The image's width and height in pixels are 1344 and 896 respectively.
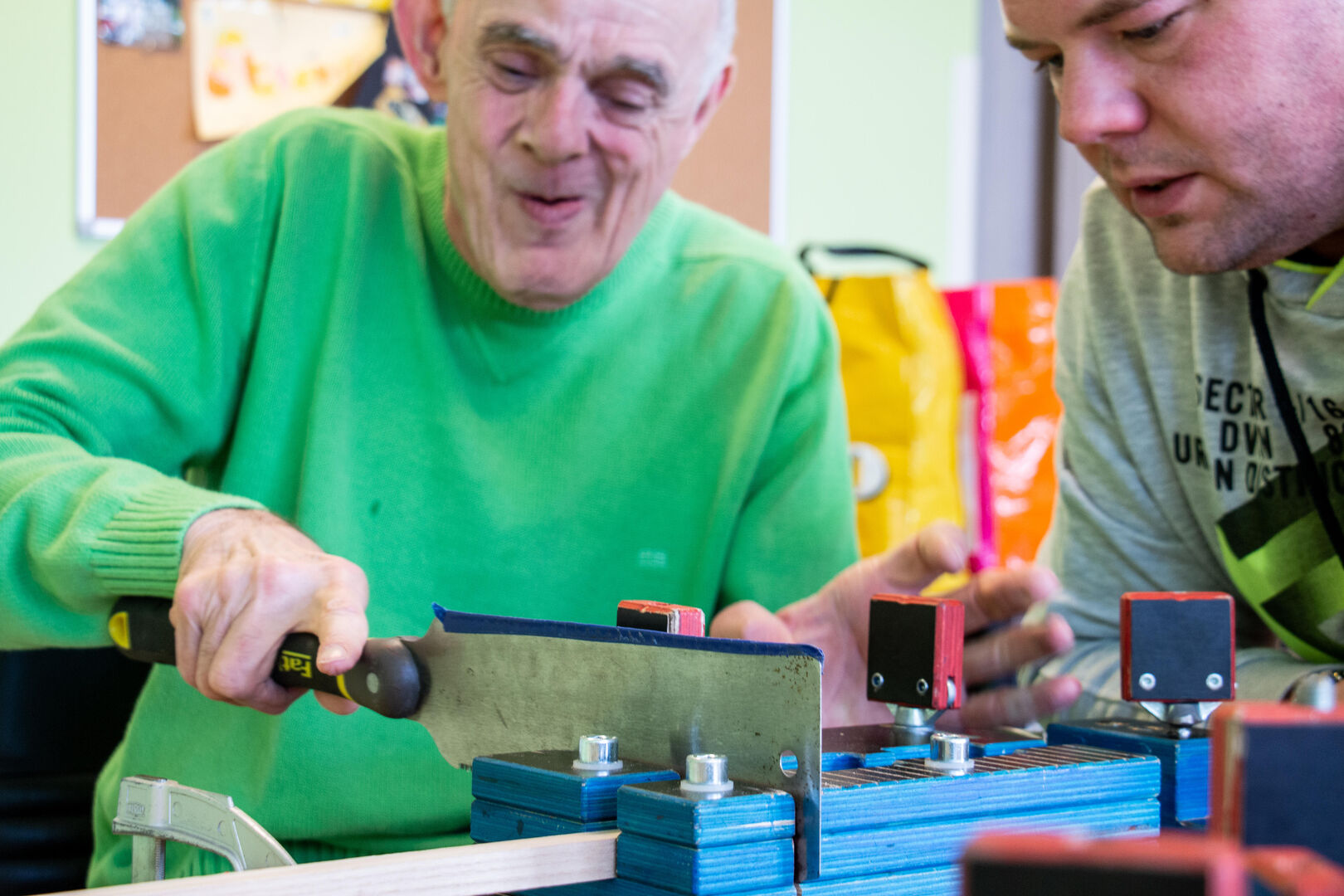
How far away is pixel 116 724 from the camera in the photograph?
1.35 metres

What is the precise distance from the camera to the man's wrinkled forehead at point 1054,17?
1070 millimetres

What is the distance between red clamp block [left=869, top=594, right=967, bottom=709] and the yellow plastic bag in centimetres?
181

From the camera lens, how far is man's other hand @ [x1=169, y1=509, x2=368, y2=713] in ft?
3.02

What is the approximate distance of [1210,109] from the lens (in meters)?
1.10

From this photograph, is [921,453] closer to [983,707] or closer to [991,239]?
[991,239]

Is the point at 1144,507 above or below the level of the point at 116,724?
above

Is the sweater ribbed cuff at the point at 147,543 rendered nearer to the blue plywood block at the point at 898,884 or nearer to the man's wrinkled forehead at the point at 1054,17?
the blue plywood block at the point at 898,884

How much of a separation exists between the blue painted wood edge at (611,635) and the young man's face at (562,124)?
0.54 meters

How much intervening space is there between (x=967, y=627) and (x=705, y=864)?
0.60 metres

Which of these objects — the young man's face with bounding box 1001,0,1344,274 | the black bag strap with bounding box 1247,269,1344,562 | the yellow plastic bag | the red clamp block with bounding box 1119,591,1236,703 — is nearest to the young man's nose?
the young man's face with bounding box 1001,0,1344,274

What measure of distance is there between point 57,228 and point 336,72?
1.94ft

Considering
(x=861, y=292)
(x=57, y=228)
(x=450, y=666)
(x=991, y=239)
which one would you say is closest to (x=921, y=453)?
(x=861, y=292)

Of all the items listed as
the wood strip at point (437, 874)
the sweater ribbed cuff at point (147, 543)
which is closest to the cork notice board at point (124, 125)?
the sweater ribbed cuff at point (147, 543)

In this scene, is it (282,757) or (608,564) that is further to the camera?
(608,564)
